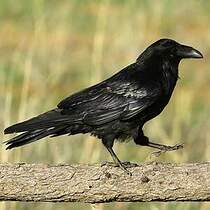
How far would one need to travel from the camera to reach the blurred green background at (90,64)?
766 cm

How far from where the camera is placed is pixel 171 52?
5.82m

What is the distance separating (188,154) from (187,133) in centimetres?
86

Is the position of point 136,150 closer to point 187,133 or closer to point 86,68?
point 187,133

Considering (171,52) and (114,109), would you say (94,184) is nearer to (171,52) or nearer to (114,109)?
(114,109)

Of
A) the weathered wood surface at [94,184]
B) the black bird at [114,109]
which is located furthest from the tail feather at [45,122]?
the weathered wood surface at [94,184]

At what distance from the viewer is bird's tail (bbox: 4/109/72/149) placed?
5.40m

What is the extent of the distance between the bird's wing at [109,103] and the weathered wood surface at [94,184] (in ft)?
1.79

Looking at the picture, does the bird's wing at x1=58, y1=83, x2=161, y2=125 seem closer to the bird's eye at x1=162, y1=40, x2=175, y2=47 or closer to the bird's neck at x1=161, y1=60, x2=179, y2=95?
the bird's neck at x1=161, y1=60, x2=179, y2=95

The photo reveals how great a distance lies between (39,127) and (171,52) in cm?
86

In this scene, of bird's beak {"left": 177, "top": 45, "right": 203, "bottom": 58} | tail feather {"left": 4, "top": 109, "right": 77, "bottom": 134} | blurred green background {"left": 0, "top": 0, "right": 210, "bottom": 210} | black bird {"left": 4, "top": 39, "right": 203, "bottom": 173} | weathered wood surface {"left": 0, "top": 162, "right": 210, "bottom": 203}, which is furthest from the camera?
blurred green background {"left": 0, "top": 0, "right": 210, "bottom": 210}

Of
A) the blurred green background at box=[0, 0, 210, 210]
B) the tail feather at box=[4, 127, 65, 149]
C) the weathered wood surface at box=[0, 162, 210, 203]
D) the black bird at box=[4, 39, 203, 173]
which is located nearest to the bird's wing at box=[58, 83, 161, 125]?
the black bird at box=[4, 39, 203, 173]

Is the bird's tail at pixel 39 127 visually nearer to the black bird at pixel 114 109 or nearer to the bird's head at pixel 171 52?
the black bird at pixel 114 109

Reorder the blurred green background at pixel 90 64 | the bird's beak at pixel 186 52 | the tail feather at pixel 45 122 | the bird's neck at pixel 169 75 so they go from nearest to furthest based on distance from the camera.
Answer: the tail feather at pixel 45 122, the bird's neck at pixel 169 75, the bird's beak at pixel 186 52, the blurred green background at pixel 90 64

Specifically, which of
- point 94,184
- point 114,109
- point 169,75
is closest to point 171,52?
point 169,75
